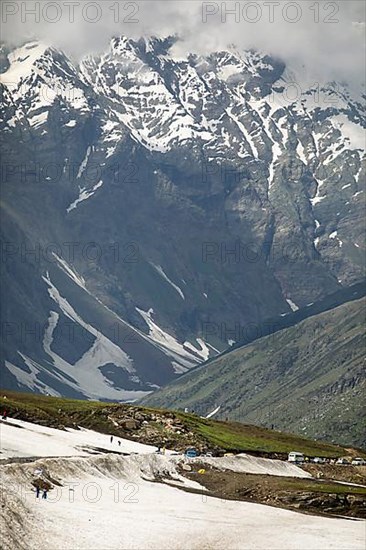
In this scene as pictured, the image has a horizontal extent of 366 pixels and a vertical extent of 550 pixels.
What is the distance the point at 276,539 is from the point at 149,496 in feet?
76.9

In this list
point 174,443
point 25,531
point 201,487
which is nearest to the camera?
point 25,531

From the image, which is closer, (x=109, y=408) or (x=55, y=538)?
(x=55, y=538)

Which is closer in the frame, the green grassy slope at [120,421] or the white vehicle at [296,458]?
the green grassy slope at [120,421]

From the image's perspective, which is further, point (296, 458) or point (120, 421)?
point (296, 458)

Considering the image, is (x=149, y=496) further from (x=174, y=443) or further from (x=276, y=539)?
(x=174, y=443)

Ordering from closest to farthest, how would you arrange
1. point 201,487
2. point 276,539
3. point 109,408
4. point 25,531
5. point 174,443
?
point 25,531 → point 276,539 → point 201,487 → point 174,443 → point 109,408

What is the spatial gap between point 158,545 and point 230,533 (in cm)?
1129

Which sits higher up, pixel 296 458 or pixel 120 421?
pixel 120 421

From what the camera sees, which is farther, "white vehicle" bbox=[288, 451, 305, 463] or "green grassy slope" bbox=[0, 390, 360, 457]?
"white vehicle" bbox=[288, 451, 305, 463]

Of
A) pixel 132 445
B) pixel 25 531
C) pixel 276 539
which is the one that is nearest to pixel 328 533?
pixel 276 539

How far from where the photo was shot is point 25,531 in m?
67.5

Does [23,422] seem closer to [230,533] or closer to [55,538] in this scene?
[230,533]

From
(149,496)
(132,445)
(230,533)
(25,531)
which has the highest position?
(132,445)

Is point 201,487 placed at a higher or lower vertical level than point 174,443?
lower
